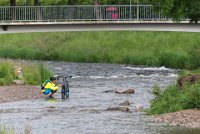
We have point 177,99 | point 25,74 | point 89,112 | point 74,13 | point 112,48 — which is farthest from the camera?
point 112,48

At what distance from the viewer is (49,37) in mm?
93938

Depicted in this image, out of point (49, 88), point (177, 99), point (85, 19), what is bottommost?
point (49, 88)

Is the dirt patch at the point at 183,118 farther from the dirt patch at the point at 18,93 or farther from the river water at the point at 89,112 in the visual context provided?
the dirt patch at the point at 18,93

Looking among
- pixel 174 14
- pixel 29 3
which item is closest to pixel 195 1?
pixel 174 14

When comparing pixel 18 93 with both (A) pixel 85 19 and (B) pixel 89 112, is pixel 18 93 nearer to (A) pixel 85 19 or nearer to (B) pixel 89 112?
A: (B) pixel 89 112

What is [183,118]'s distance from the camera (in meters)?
28.1

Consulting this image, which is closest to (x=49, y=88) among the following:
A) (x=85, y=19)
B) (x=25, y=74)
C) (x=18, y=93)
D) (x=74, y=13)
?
(x=18, y=93)

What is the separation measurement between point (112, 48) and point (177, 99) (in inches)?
2074

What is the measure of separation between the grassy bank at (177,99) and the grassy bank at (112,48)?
36.2 metres

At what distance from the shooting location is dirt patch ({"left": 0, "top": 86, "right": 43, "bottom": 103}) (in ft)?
135

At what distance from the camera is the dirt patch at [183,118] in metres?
27.4

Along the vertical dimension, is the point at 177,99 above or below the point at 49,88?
above

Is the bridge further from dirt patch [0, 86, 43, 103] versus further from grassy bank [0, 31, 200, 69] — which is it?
dirt patch [0, 86, 43, 103]

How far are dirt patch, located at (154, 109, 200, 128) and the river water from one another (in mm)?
629
